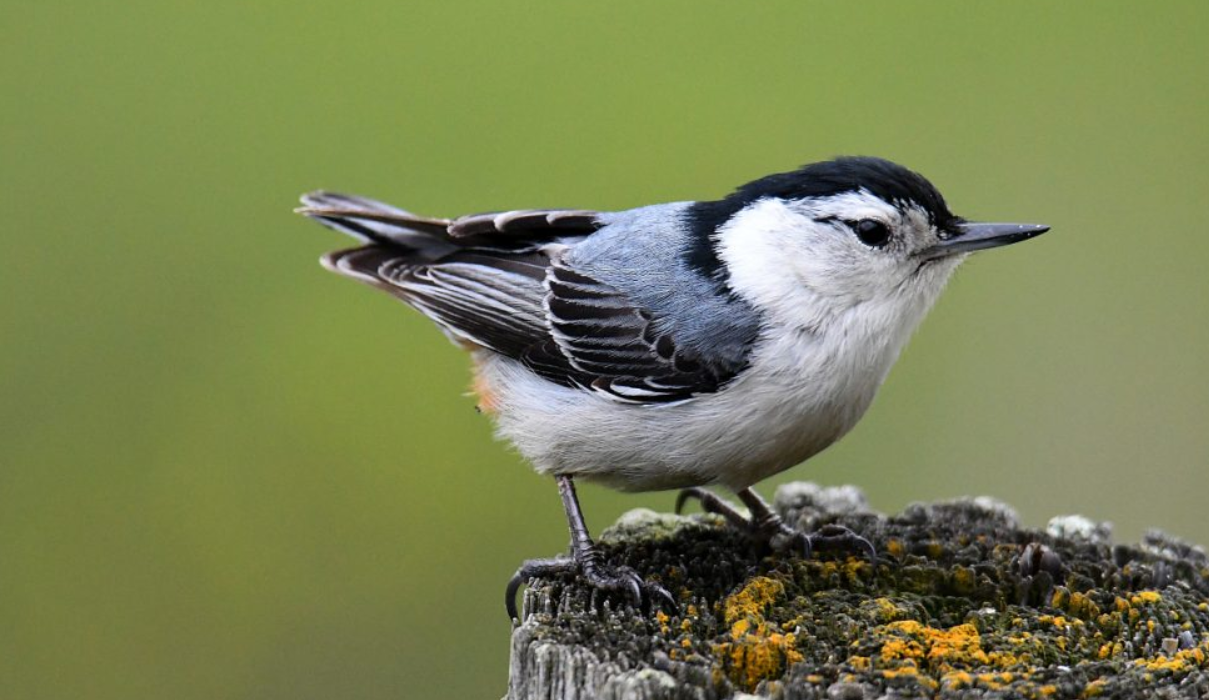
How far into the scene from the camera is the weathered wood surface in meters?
2.67

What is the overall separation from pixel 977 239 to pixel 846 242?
348 millimetres

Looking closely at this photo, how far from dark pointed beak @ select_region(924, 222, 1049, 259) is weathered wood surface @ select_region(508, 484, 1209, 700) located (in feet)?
2.34

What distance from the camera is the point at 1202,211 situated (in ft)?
23.0

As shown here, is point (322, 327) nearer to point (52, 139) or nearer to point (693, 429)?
point (52, 139)

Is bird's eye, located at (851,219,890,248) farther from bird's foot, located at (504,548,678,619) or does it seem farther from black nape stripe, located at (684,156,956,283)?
bird's foot, located at (504,548,678,619)

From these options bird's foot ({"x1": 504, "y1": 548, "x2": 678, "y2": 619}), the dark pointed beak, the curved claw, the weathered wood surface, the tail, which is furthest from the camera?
the tail

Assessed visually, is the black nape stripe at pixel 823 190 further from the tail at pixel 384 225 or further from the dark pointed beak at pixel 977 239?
the tail at pixel 384 225

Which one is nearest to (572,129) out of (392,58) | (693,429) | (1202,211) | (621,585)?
(392,58)

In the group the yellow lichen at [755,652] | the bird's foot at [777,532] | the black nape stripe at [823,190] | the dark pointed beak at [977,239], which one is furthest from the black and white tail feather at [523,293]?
the yellow lichen at [755,652]

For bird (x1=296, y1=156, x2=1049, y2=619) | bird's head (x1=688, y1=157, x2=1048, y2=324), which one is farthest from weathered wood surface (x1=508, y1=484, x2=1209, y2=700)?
bird's head (x1=688, y1=157, x2=1048, y2=324)

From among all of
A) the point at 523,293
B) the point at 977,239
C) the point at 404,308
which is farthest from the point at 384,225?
the point at 404,308

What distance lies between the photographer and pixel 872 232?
12.4 ft

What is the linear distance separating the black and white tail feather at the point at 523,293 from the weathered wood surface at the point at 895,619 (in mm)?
439

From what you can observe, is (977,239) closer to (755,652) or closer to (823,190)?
(823,190)
